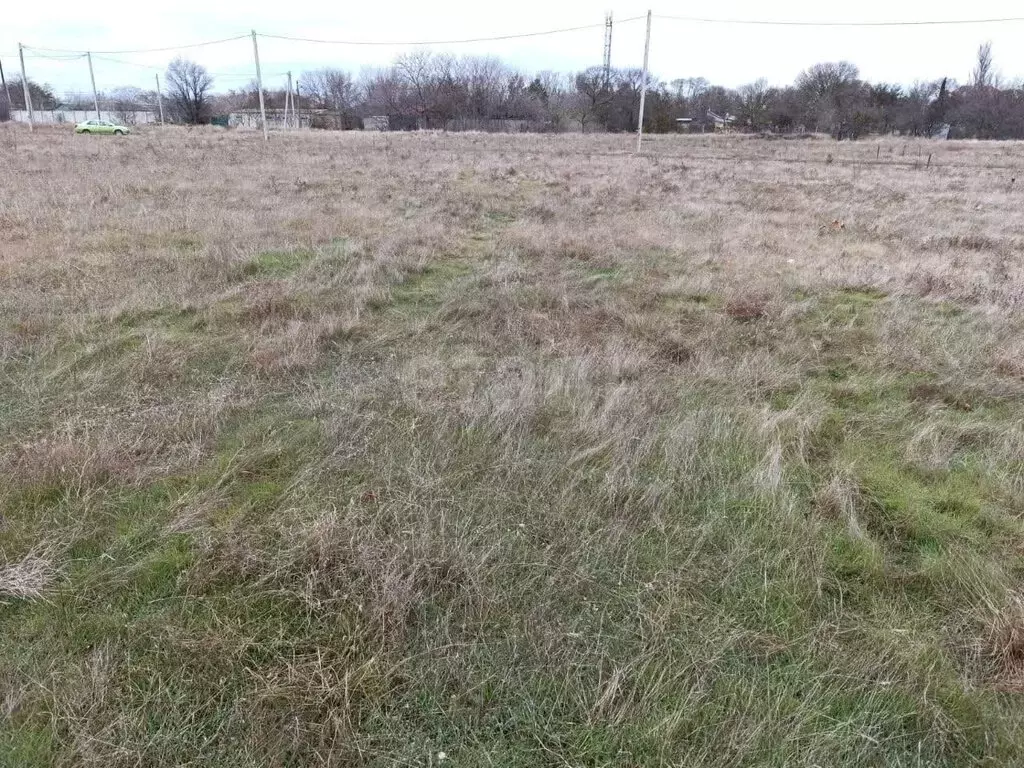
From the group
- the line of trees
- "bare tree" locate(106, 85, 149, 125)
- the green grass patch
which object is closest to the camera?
the green grass patch

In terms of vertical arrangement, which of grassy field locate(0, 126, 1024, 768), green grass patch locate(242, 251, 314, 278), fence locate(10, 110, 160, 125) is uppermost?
fence locate(10, 110, 160, 125)

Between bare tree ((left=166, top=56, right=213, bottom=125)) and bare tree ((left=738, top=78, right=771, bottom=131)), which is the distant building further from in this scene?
bare tree ((left=166, top=56, right=213, bottom=125))

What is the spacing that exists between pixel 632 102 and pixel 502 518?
210 feet

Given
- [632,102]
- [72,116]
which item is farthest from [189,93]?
[632,102]

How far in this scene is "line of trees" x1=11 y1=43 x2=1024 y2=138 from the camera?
5194cm

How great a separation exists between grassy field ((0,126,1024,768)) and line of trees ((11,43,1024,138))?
178ft

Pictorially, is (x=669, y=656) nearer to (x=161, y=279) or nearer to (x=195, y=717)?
(x=195, y=717)

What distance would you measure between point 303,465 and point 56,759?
70.7 inches

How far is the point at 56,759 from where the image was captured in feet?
6.45

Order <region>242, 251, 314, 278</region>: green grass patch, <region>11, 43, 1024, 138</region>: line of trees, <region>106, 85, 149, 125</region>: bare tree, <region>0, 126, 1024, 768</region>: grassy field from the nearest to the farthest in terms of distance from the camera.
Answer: <region>0, 126, 1024, 768</region>: grassy field, <region>242, 251, 314, 278</region>: green grass patch, <region>11, 43, 1024, 138</region>: line of trees, <region>106, 85, 149, 125</region>: bare tree

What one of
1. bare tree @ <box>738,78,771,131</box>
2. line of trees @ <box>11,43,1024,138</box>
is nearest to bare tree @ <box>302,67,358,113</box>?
line of trees @ <box>11,43,1024,138</box>

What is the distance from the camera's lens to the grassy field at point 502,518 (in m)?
2.17

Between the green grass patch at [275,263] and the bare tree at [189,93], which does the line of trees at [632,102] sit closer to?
the bare tree at [189,93]

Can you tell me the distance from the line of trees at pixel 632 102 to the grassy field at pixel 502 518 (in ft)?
178
